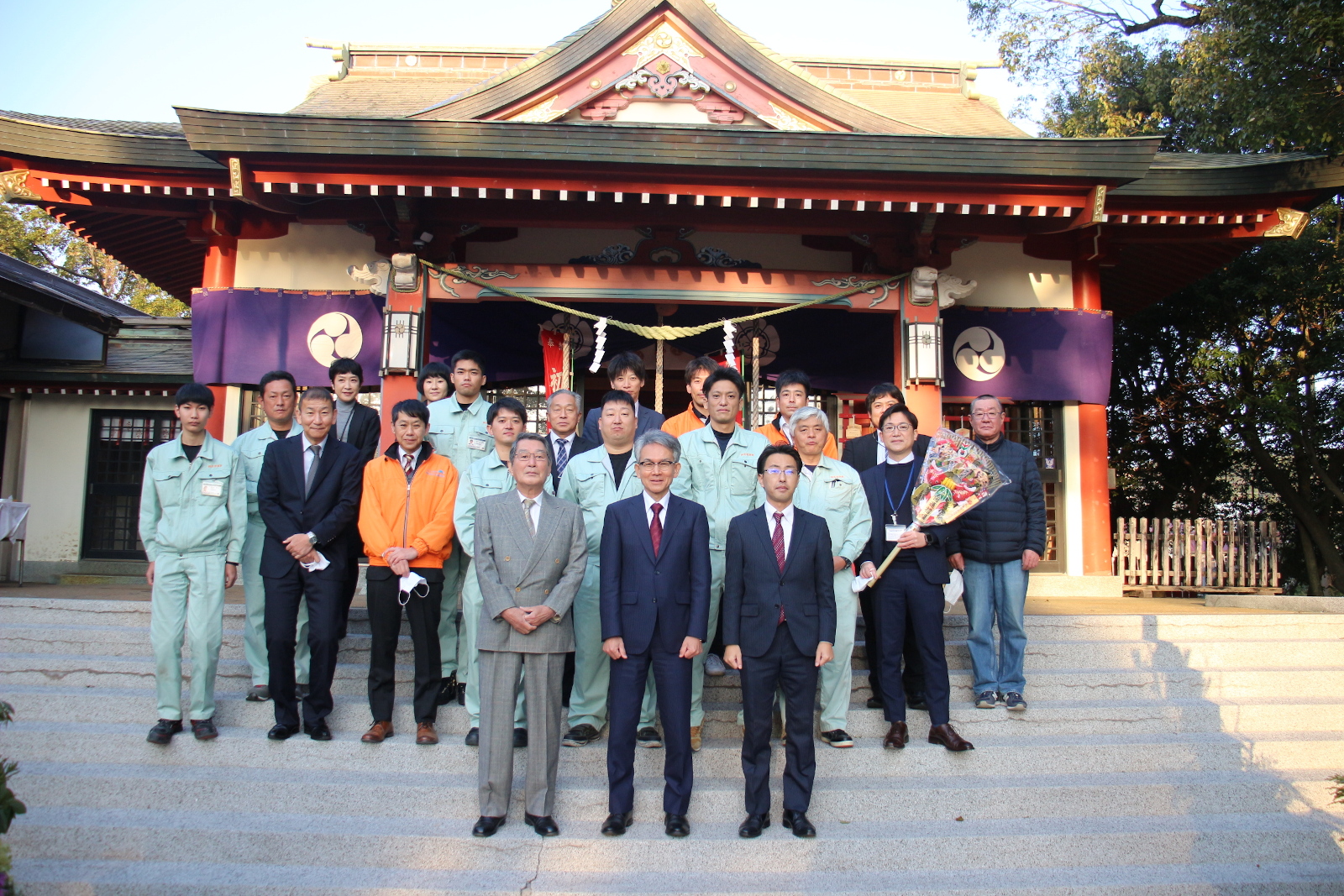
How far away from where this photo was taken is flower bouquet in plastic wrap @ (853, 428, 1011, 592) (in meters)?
4.46

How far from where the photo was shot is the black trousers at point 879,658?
4.63 meters

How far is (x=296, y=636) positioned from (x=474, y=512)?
1.15 meters

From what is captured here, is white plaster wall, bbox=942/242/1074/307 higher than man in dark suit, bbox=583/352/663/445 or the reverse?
higher

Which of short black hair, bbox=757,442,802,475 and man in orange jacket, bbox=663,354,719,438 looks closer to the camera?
short black hair, bbox=757,442,802,475

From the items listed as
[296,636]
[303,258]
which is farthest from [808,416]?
[303,258]

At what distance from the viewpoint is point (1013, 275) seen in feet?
27.3

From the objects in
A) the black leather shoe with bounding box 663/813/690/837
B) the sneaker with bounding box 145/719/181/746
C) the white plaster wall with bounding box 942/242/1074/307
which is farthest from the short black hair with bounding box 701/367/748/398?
the white plaster wall with bounding box 942/242/1074/307

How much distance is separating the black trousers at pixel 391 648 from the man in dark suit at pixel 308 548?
0.24m

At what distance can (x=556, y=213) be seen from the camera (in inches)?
297

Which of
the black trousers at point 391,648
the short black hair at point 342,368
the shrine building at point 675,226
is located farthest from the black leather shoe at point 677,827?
the shrine building at point 675,226

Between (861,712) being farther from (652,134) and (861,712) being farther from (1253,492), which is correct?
(1253,492)

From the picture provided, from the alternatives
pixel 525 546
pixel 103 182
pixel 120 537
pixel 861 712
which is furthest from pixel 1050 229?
pixel 120 537

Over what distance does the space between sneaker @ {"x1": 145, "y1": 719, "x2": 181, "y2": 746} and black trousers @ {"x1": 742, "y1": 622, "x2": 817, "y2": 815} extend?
111 inches

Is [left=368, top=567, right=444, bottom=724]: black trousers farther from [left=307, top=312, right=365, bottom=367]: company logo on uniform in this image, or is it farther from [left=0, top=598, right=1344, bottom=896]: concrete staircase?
[left=307, top=312, right=365, bottom=367]: company logo on uniform
